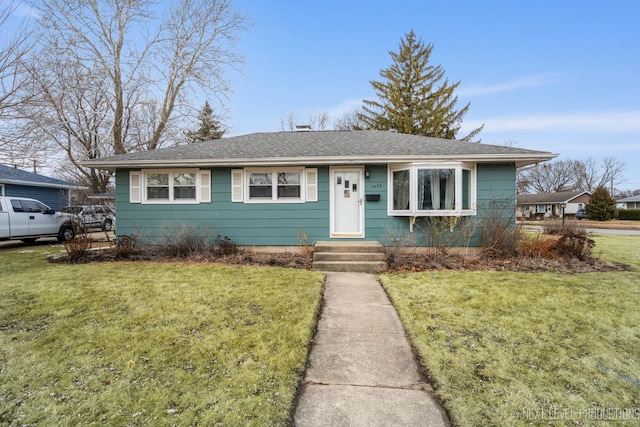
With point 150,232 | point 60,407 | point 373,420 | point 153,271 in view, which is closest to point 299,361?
point 373,420

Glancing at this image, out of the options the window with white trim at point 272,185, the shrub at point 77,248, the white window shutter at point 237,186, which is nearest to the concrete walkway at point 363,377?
the window with white trim at point 272,185

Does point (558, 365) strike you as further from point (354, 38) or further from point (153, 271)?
point (354, 38)

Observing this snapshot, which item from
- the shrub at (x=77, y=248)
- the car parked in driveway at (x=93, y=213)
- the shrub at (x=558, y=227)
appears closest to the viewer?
the shrub at (x=77, y=248)

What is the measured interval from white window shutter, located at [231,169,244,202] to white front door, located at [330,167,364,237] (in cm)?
262

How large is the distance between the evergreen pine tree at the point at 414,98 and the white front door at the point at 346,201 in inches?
715

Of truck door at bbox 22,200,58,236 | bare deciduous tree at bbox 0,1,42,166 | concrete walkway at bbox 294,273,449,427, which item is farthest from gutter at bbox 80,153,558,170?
concrete walkway at bbox 294,273,449,427

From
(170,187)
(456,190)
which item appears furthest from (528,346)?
(170,187)

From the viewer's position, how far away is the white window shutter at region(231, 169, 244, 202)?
8.68 m

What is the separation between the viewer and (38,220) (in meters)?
10.7

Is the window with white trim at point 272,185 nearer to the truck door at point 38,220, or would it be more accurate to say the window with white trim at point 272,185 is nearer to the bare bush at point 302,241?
the bare bush at point 302,241

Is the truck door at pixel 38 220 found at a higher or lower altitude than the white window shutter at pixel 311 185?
lower

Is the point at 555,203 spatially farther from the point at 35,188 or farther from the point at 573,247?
the point at 35,188

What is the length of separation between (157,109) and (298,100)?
11.8m

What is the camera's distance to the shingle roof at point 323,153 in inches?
310
